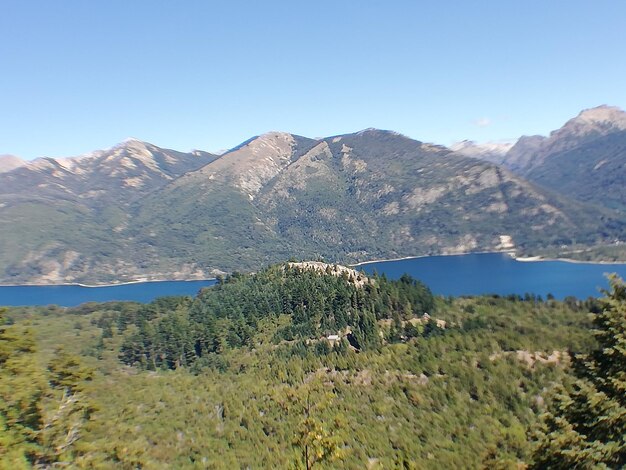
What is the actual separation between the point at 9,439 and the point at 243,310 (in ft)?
316

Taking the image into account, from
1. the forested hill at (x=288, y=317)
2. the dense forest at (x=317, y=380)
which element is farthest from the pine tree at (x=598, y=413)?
the forested hill at (x=288, y=317)

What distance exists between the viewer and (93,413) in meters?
35.2

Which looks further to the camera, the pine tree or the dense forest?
the dense forest

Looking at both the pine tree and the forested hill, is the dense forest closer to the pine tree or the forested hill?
the pine tree

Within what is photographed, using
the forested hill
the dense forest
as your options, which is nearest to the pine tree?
the dense forest

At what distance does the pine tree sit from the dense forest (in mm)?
113

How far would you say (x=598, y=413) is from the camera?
92.1 feet

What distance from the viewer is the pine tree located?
2636 cm

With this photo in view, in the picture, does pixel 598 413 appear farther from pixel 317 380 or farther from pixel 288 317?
pixel 288 317

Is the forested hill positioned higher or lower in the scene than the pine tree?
lower

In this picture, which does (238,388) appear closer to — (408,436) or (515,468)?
(408,436)

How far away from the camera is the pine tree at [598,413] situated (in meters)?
26.4

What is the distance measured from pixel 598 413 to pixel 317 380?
1689cm

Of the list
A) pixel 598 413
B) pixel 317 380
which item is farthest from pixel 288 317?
pixel 598 413
